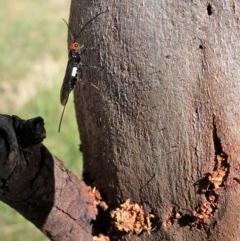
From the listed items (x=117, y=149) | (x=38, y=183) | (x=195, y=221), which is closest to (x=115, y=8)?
(x=117, y=149)

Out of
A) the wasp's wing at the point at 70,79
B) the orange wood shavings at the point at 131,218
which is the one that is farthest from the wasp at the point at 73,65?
the orange wood shavings at the point at 131,218

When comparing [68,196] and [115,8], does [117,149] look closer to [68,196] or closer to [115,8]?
[68,196]

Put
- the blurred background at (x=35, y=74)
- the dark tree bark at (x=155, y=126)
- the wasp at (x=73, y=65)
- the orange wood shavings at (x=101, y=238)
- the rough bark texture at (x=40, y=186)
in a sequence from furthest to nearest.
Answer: the blurred background at (x=35, y=74) → the orange wood shavings at (x=101, y=238) → the wasp at (x=73, y=65) → the dark tree bark at (x=155, y=126) → the rough bark texture at (x=40, y=186)

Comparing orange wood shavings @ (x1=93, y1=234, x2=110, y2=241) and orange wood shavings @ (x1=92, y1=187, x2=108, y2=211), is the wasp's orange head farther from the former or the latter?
orange wood shavings @ (x1=93, y1=234, x2=110, y2=241)

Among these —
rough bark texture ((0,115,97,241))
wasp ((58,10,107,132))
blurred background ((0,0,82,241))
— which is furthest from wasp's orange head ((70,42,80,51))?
blurred background ((0,0,82,241))

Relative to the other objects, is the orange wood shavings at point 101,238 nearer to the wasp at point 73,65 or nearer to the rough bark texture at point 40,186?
the rough bark texture at point 40,186
